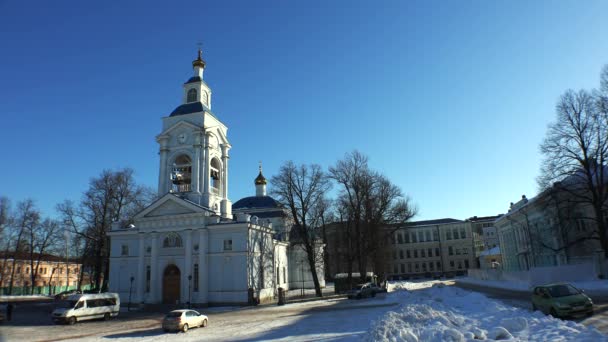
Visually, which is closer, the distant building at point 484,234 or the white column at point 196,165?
the white column at point 196,165

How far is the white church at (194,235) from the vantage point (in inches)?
1452

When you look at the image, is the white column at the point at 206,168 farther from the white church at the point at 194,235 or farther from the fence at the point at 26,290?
the fence at the point at 26,290

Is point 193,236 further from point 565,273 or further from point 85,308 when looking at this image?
point 565,273

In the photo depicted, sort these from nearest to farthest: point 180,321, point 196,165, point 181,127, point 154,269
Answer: point 180,321
point 154,269
point 196,165
point 181,127

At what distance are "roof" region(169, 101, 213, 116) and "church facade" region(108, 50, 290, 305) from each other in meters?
0.12

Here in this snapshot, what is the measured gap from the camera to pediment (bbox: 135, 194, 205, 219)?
3775cm

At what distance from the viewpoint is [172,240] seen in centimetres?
3853

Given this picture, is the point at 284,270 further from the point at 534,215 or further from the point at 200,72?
the point at 534,215

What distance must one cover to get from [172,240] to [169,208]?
301 centimetres

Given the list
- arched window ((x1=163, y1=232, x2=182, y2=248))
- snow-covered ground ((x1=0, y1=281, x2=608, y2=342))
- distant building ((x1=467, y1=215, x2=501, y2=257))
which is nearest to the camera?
snow-covered ground ((x1=0, y1=281, x2=608, y2=342))

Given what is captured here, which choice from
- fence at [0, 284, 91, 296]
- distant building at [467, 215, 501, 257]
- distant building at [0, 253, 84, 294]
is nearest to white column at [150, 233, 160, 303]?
distant building at [0, 253, 84, 294]

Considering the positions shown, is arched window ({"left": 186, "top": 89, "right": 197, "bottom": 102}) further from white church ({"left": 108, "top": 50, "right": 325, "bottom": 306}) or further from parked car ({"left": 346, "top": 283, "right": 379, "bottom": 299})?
parked car ({"left": 346, "top": 283, "right": 379, "bottom": 299})

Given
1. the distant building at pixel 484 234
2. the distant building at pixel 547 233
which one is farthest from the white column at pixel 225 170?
the distant building at pixel 484 234

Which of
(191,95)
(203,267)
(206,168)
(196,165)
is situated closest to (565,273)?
(203,267)
